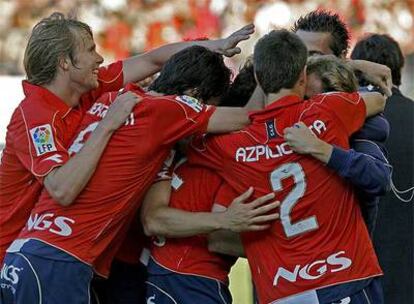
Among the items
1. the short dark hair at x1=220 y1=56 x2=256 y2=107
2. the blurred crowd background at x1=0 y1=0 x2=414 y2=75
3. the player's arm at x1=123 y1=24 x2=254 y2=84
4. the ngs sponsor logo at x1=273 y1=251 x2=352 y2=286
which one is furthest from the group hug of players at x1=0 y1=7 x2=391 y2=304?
the blurred crowd background at x1=0 y1=0 x2=414 y2=75

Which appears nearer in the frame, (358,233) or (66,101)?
(358,233)

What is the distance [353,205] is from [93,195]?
85 cm

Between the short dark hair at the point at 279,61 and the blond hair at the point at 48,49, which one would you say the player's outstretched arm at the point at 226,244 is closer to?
the short dark hair at the point at 279,61

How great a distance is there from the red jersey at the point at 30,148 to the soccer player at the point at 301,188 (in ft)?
1.86

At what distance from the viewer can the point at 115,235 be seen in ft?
10.1

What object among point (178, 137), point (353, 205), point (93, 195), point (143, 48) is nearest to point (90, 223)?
point (93, 195)

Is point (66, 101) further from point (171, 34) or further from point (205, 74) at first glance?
point (171, 34)

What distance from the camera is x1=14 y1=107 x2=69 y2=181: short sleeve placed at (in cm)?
294

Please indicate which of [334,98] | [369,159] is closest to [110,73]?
[334,98]

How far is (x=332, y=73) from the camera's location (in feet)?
10.1

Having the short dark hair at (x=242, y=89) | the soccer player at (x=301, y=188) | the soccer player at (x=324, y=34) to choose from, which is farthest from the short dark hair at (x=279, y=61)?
the soccer player at (x=324, y=34)

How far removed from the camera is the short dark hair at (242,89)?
129 inches

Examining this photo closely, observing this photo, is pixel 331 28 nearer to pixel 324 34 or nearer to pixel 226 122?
pixel 324 34

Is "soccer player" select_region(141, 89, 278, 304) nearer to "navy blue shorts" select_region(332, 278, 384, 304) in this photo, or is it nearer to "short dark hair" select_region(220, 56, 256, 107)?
"short dark hair" select_region(220, 56, 256, 107)
